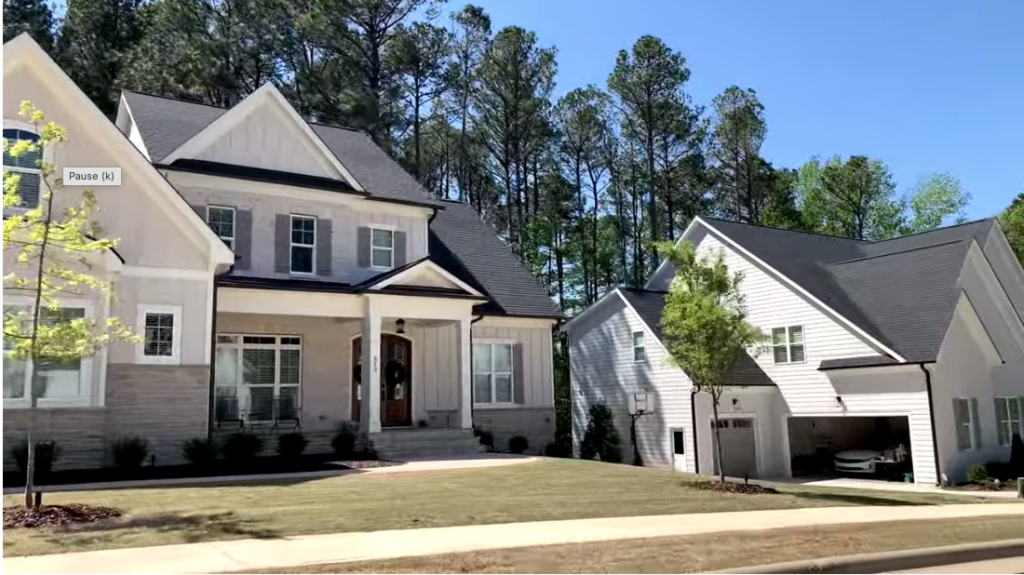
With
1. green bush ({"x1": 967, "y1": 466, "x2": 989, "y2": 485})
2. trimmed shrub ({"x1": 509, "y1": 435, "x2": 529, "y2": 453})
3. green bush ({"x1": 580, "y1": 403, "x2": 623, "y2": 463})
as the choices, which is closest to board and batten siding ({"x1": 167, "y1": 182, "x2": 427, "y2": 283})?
trimmed shrub ({"x1": 509, "y1": 435, "x2": 529, "y2": 453})

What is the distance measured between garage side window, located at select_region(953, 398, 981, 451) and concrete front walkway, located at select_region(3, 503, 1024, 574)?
12755 mm

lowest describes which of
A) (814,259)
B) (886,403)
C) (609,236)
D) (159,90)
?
(886,403)

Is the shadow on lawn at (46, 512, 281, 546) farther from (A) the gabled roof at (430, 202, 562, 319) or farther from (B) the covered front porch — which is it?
(A) the gabled roof at (430, 202, 562, 319)

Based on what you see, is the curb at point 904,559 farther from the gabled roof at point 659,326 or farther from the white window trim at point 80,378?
the gabled roof at point 659,326

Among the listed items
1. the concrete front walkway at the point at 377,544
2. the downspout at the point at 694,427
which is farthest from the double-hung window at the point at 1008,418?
the concrete front walkway at the point at 377,544

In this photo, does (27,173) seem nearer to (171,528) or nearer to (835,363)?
(171,528)

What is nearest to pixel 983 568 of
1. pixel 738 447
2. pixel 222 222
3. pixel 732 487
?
pixel 732 487

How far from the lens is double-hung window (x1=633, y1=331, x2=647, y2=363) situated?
90.0 ft

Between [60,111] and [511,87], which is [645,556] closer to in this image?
[60,111]

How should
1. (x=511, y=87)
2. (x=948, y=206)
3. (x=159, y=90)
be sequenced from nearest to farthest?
(x=159, y=90) < (x=511, y=87) < (x=948, y=206)

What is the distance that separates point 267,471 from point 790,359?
686 inches

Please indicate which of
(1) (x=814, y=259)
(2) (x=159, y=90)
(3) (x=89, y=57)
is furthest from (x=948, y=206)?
→ (3) (x=89, y=57)

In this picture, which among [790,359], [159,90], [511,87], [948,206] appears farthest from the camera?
[948,206]

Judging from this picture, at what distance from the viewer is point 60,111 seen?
52.6ft
